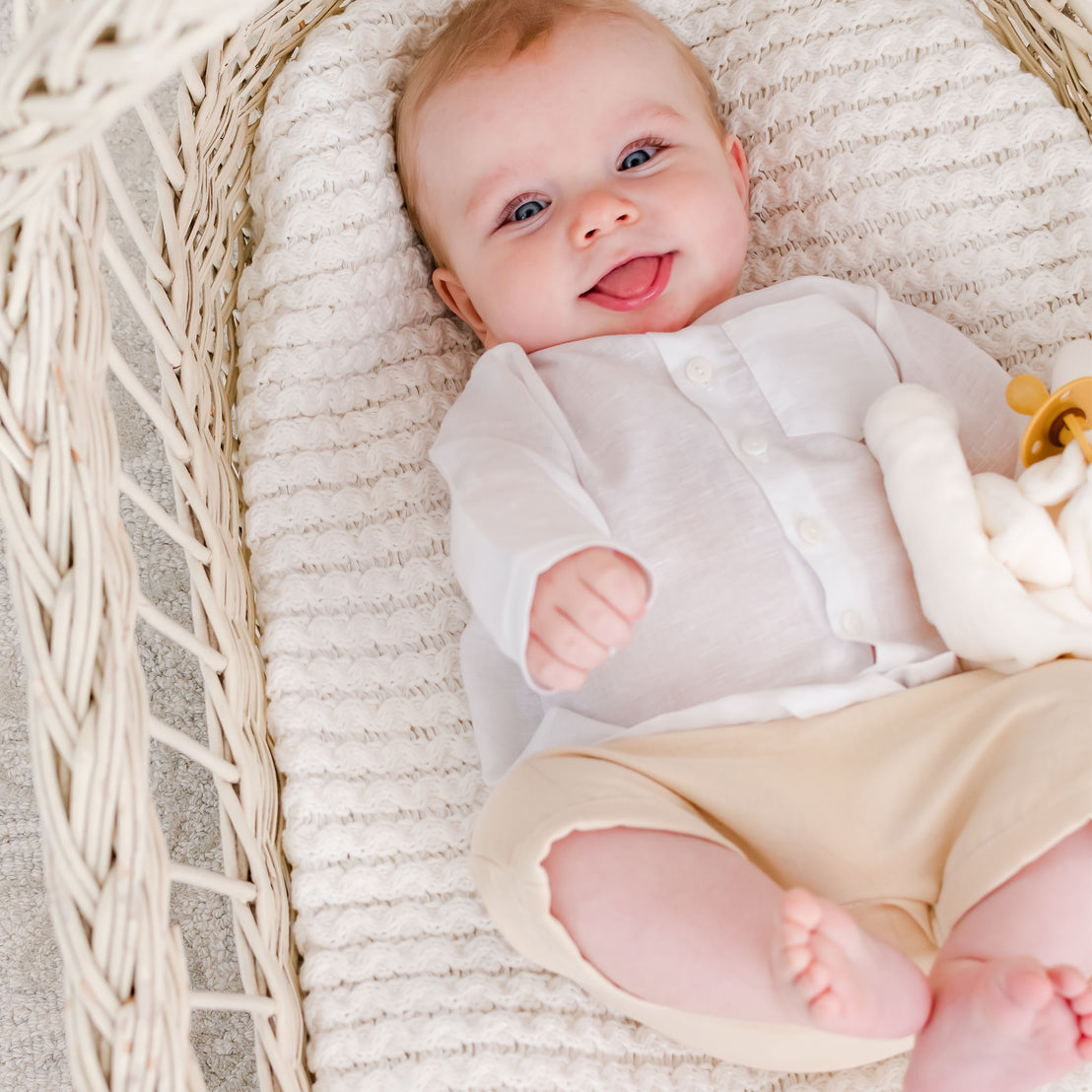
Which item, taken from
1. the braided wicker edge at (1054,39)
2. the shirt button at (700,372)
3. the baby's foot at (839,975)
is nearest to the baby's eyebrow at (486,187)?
A: the shirt button at (700,372)

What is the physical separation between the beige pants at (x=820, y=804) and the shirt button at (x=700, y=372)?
36 centimetres

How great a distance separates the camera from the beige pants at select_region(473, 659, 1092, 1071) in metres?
0.93

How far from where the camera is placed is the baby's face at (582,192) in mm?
1226


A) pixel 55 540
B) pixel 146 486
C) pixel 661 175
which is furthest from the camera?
pixel 146 486

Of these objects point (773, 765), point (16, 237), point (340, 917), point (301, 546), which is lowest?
point (340, 917)

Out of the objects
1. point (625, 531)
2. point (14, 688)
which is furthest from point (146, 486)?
point (625, 531)

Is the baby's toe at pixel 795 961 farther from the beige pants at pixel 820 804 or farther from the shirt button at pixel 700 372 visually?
the shirt button at pixel 700 372

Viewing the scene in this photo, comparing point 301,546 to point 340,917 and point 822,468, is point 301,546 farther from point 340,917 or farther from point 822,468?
point 822,468

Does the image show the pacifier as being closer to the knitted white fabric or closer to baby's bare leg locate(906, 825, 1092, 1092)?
the knitted white fabric

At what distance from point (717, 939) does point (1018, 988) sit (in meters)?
0.20

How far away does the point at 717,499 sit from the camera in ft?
3.69

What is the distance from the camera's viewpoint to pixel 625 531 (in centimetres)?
112

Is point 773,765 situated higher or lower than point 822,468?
lower

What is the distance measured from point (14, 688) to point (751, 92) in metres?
1.21
